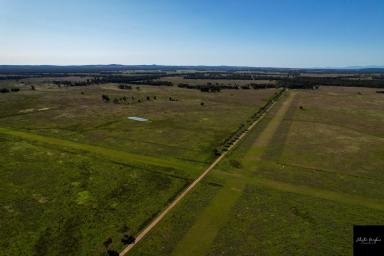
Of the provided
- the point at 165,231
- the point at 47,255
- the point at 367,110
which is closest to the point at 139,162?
the point at 165,231

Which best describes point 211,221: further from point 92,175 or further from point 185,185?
point 92,175

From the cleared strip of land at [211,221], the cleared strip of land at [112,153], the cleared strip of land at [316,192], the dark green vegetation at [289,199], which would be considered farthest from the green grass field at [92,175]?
the cleared strip of land at [316,192]

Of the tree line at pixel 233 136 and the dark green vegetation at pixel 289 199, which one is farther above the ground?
the tree line at pixel 233 136

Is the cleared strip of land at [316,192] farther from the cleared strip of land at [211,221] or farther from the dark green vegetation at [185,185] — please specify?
the cleared strip of land at [211,221]

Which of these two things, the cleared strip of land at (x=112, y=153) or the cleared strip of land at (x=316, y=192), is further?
the cleared strip of land at (x=112, y=153)

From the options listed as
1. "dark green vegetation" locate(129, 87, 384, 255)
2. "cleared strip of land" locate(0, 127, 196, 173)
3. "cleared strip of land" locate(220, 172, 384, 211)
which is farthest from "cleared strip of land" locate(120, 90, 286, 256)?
"cleared strip of land" locate(220, 172, 384, 211)

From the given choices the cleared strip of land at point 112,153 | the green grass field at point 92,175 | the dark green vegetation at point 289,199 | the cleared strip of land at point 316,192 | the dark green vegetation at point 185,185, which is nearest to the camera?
the dark green vegetation at point 289,199
